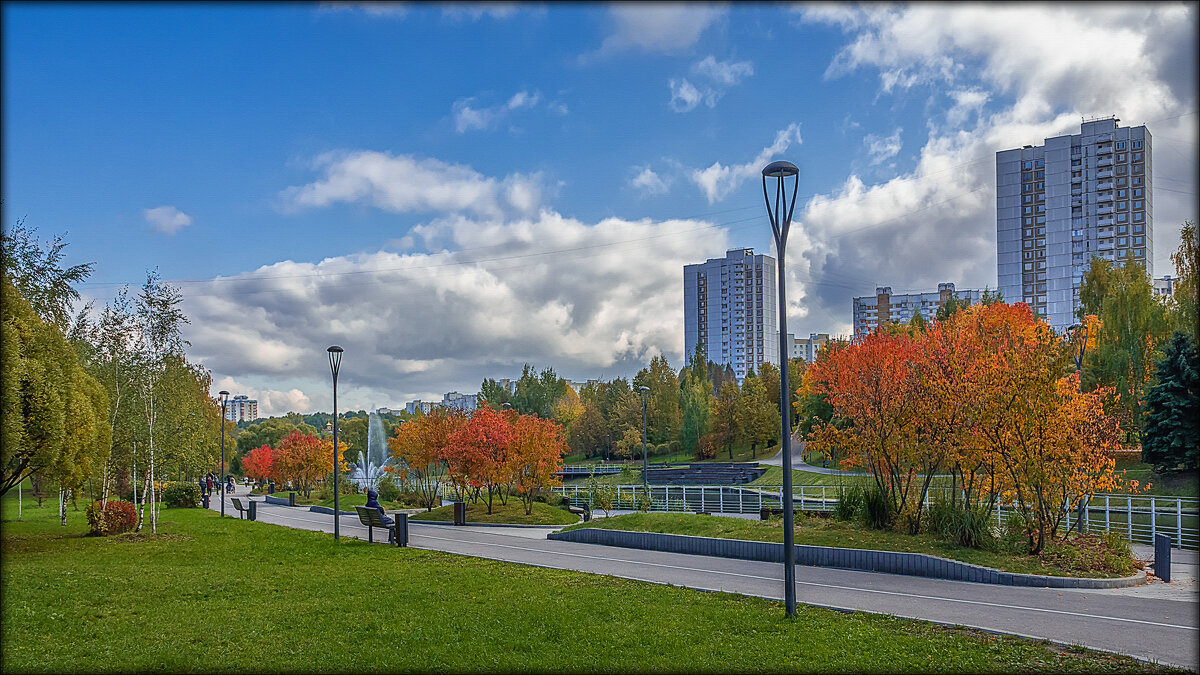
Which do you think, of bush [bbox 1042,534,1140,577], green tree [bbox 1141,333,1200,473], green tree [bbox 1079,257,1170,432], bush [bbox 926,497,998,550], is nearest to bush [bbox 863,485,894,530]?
bush [bbox 926,497,998,550]

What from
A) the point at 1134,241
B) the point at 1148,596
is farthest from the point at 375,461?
the point at 1134,241

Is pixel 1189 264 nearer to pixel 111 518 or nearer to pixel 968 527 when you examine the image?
pixel 968 527

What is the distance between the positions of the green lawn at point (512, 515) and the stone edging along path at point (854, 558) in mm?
7166

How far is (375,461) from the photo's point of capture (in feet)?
195

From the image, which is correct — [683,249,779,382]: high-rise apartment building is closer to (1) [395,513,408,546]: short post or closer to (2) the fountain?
(2) the fountain

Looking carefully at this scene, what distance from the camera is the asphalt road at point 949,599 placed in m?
8.64

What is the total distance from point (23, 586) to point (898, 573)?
555 inches

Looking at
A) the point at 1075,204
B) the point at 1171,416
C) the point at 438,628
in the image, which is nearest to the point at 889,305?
the point at 1075,204

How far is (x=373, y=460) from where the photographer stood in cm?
5959

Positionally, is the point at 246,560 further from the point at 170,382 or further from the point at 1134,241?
the point at 1134,241

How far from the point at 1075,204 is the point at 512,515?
73434 millimetres

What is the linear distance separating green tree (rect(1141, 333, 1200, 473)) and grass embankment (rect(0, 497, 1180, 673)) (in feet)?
84.8

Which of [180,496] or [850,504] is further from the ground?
[850,504]

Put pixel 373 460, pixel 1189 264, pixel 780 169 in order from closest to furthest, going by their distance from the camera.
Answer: pixel 780 169 < pixel 1189 264 < pixel 373 460
